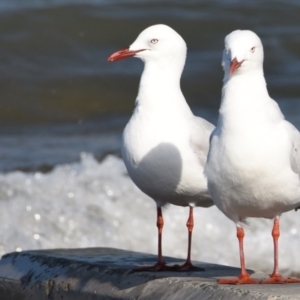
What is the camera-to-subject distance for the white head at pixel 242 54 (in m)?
4.64

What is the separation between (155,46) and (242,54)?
1.26m

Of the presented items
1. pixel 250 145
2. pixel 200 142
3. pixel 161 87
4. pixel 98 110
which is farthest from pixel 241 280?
pixel 98 110

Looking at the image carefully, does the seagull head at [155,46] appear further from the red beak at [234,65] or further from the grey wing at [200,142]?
the red beak at [234,65]

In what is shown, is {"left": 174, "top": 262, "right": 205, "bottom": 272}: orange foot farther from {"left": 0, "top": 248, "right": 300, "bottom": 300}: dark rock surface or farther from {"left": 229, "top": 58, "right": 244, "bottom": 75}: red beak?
{"left": 229, "top": 58, "right": 244, "bottom": 75}: red beak

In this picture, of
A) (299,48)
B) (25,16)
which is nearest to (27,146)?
(25,16)

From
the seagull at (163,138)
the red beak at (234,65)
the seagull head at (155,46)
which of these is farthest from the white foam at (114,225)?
the red beak at (234,65)

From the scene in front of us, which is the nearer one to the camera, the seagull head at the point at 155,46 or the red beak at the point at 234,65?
the red beak at the point at 234,65

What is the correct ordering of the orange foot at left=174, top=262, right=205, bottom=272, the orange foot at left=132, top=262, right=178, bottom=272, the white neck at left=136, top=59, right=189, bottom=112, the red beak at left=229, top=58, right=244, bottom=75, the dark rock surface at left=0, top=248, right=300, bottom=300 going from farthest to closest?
the white neck at left=136, top=59, right=189, bottom=112 < the orange foot at left=174, top=262, right=205, bottom=272 < the orange foot at left=132, top=262, right=178, bottom=272 < the dark rock surface at left=0, top=248, right=300, bottom=300 < the red beak at left=229, top=58, right=244, bottom=75

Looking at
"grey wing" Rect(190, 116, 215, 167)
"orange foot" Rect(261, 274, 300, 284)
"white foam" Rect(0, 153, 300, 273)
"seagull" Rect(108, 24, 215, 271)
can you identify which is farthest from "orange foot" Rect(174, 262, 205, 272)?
"white foam" Rect(0, 153, 300, 273)

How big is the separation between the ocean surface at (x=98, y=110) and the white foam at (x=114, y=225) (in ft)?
0.04

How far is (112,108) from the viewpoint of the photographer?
1313cm

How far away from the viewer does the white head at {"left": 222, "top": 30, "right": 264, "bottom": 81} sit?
4.64 metres

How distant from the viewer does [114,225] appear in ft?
30.1

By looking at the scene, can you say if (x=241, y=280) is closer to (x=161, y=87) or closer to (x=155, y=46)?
(x=161, y=87)
